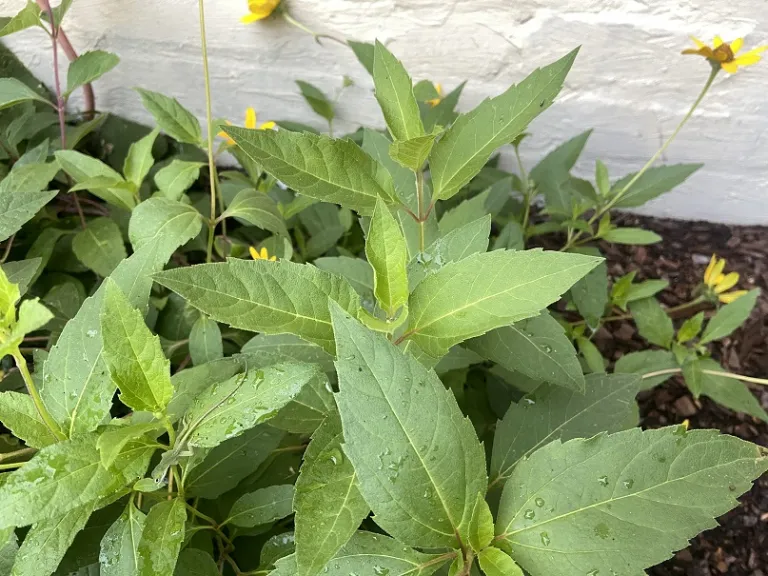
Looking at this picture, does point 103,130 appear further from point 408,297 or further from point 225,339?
point 408,297

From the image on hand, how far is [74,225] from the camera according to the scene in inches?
42.3

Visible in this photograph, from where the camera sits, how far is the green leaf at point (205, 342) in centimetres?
75

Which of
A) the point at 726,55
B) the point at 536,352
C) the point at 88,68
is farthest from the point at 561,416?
the point at 88,68

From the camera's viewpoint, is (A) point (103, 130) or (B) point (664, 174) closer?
(B) point (664, 174)

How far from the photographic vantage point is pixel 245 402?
485 millimetres

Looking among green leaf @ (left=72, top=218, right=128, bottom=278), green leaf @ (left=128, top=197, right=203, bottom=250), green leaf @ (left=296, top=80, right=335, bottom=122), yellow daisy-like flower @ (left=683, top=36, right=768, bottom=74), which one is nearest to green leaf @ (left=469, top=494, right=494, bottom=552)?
green leaf @ (left=128, top=197, right=203, bottom=250)

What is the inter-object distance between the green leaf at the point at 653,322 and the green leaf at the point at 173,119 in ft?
2.77

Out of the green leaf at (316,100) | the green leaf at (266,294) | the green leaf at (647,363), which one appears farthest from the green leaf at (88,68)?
the green leaf at (647,363)

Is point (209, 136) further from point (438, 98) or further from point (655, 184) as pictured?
point (655, 184)

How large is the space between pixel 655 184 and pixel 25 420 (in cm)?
108

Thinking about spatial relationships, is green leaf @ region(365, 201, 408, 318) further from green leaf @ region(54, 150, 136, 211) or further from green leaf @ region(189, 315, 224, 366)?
green leaf @ region(54, 150, 136, 211)

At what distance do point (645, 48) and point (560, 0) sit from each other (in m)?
0.19

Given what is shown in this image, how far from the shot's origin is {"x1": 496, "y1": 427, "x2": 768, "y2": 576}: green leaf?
436 mm

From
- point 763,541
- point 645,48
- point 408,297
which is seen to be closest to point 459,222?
point 408,297
